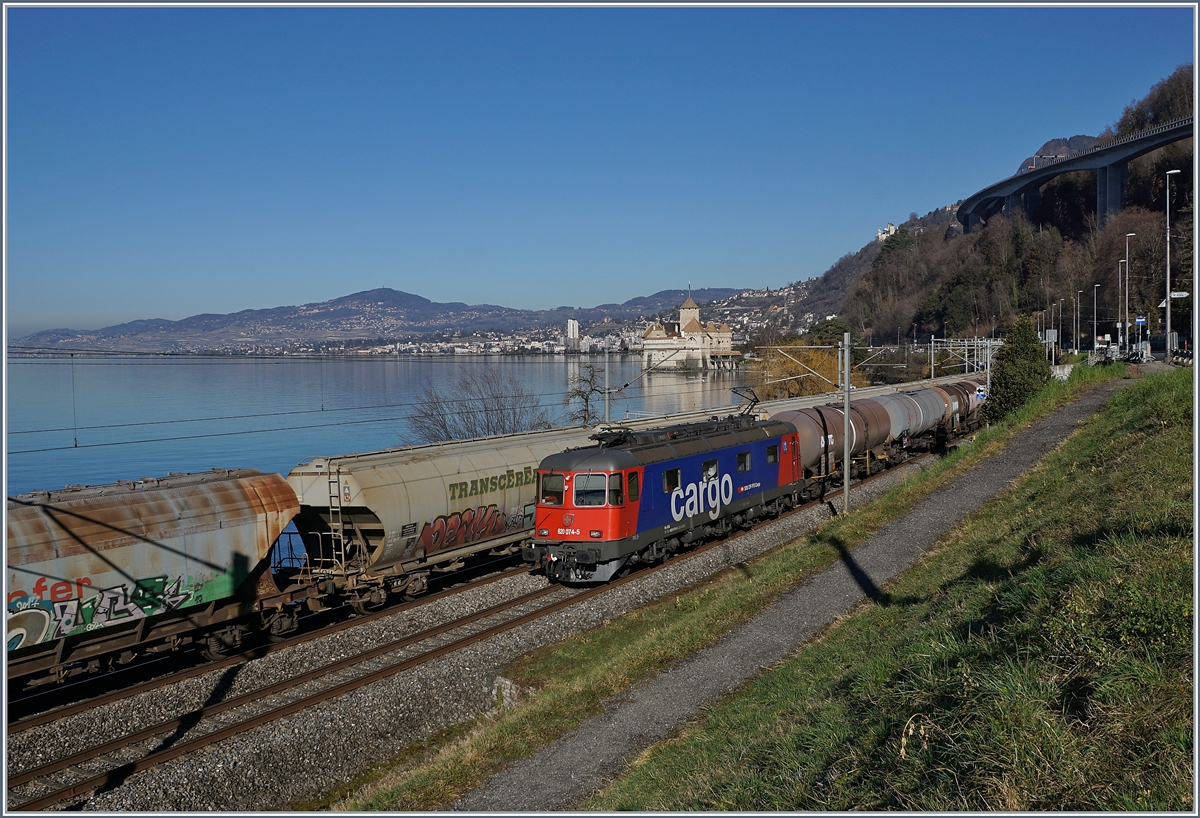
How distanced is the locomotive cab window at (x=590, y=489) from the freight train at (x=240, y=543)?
35cm

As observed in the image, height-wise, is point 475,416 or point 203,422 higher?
point 475,416

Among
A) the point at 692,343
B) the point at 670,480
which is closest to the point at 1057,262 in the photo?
the point at 692,343

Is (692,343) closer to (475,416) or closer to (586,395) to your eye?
(475,416)

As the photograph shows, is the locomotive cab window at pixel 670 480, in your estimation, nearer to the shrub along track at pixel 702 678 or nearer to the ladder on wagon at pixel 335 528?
the shrub along track at pixel 702 678

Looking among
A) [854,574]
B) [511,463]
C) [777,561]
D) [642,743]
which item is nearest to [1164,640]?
[642,743]

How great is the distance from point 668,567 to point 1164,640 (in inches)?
554

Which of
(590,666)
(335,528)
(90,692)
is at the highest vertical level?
(335,528)

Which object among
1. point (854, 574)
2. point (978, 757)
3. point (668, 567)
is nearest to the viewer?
point (978, 757)

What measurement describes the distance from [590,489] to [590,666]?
15.6 ft

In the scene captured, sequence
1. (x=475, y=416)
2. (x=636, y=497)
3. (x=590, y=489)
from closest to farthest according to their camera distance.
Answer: (x=590, y=489)
(x=636, y=497)
(x=475, y=416)

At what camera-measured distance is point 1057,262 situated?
336 ft

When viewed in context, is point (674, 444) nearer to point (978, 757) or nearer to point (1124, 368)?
point (978, 757)

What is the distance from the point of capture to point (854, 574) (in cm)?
1833

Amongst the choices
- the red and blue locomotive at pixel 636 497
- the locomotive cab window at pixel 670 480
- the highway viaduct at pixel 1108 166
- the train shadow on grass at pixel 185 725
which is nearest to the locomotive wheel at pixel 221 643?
the train shadow on grass at pixel 185 725
